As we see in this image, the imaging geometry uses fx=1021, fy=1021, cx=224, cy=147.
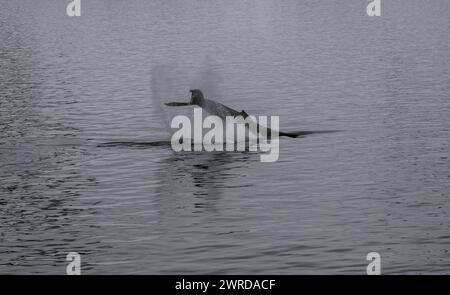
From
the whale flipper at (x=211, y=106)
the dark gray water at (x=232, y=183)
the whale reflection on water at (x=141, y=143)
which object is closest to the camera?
the dark gray water at (x=232, y=183)

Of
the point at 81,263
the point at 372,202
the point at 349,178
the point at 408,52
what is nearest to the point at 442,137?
the point at 349,178

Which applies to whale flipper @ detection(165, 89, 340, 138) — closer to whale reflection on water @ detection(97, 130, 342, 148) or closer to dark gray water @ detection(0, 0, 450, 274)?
dark gray water @ detection(0, 0, 450, 274)

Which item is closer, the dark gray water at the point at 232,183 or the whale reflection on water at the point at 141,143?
the dark gray water at the point at 232,183

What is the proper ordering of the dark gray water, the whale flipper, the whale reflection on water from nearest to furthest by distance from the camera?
the dark gray water < the whale flipper < the whale reflection on water

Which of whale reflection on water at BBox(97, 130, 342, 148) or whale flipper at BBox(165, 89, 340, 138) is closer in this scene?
whale flipper at BBox(165, 89, 340, 138)

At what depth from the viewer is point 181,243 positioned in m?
46.8

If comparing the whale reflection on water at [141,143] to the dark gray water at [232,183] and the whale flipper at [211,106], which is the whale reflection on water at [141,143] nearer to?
→ the dark gray water at [232,183]

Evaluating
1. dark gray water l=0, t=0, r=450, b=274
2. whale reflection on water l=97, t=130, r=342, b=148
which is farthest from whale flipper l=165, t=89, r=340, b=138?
whale reflection on water l=97, t=130, r=342, b=148

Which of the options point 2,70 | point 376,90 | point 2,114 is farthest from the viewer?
point 2,70

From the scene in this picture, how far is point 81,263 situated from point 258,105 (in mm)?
57063

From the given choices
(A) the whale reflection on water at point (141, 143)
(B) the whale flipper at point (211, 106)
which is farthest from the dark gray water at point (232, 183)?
(B) the whale flipper at point (211, 106)
